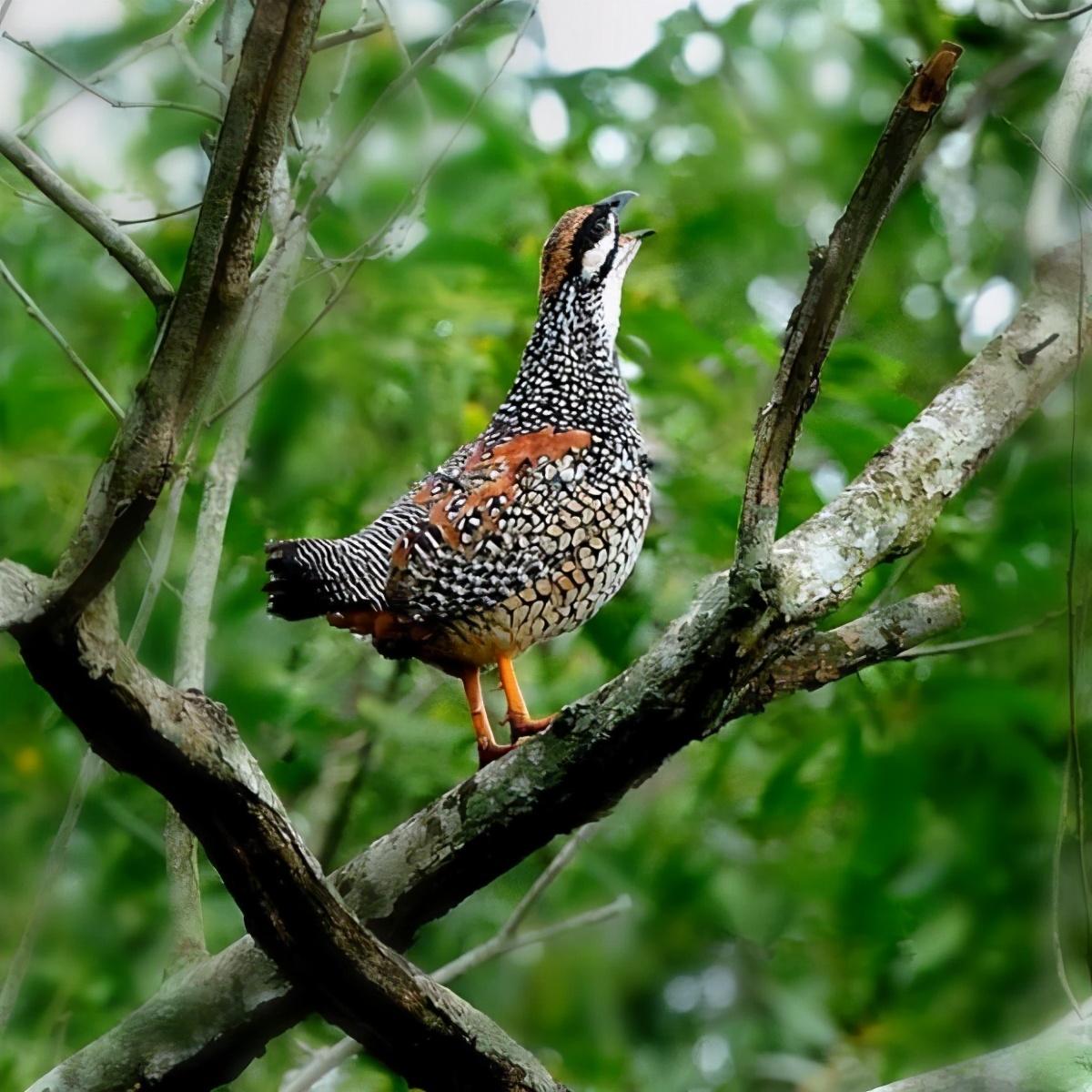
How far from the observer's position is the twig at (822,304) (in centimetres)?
228

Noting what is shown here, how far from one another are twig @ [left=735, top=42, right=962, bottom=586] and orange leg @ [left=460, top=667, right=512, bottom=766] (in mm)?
1257

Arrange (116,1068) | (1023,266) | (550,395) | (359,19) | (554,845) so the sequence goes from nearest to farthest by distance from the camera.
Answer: (116,1068) → (359,19) → (550,395) → (1023,266) → (554,845)

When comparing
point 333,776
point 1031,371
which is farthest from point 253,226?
point 333,776

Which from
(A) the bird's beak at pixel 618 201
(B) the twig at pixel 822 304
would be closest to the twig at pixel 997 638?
(B) the twig at pixel 822 304

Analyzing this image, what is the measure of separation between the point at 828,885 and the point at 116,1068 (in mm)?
2627

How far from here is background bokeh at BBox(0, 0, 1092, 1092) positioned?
4023mm

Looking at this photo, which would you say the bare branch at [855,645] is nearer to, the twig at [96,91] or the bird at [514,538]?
the bird at [514,538]

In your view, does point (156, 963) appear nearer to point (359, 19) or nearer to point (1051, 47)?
point (359, 19)

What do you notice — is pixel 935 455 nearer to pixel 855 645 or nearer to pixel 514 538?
→ pixel 855 645

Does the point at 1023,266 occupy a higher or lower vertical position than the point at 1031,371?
higher

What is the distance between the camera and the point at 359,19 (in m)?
3.07

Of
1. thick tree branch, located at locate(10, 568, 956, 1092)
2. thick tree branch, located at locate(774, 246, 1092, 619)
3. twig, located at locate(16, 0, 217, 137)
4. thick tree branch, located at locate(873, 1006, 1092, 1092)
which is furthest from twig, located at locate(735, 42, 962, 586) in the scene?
twig, located at locate(16, 0, 217, 137)

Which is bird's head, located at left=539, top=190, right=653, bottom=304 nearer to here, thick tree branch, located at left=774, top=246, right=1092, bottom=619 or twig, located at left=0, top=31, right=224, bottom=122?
thick tree branch, located at left=774, top=246, right=1092, bottom=619

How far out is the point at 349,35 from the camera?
2.84m
